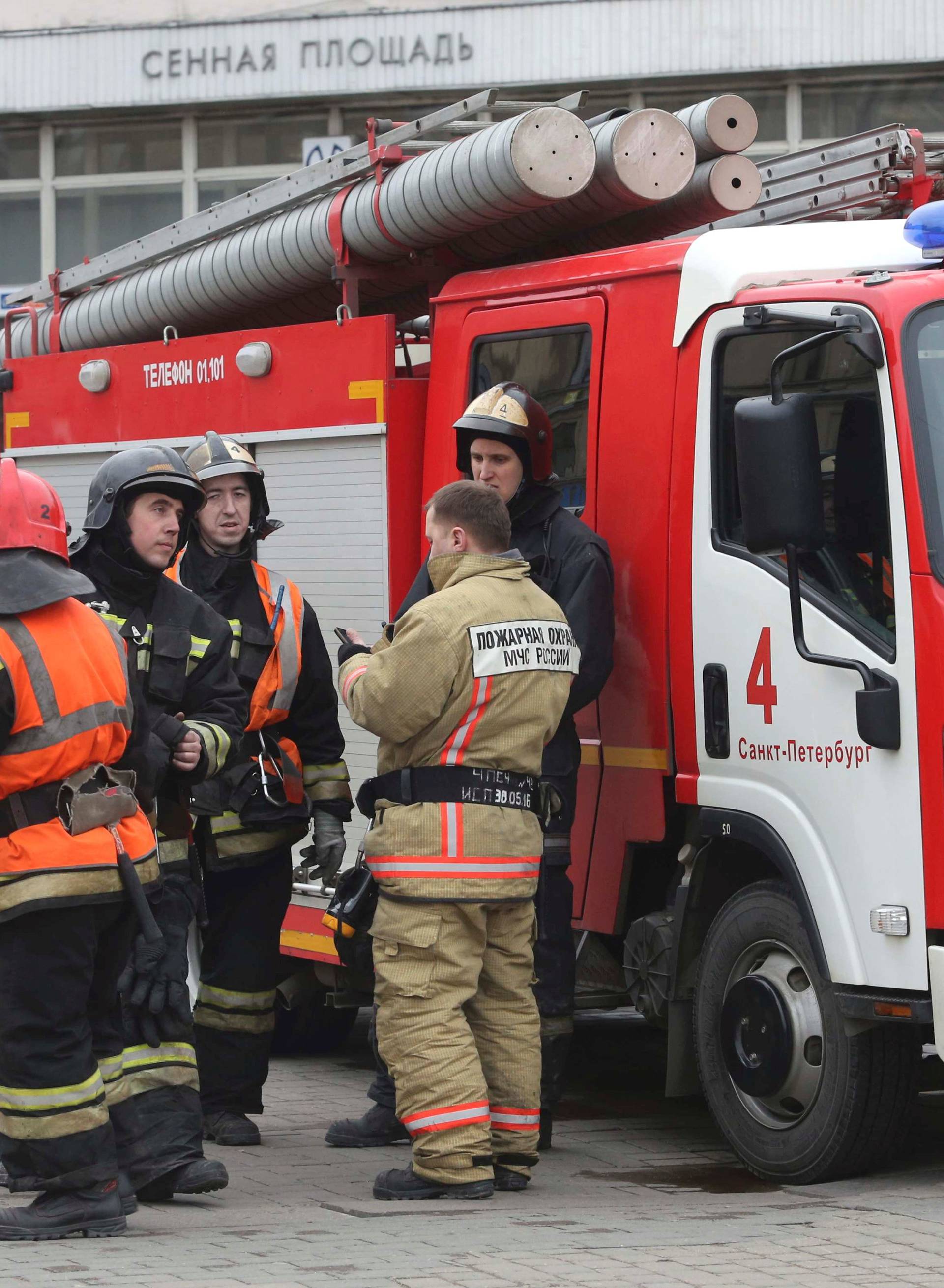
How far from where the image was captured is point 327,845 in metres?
6.35

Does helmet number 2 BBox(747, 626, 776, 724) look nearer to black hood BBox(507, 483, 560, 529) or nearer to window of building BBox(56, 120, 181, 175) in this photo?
black hood BBox(507, 483, 560, 529)

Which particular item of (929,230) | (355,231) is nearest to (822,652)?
(929,230)

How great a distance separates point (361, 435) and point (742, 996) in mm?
2417

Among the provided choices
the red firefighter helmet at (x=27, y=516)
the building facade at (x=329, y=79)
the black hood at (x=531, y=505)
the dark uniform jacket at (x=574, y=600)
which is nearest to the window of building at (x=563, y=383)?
the black hood at (x=531, y=505)

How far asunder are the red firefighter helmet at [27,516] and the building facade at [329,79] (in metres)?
14.6

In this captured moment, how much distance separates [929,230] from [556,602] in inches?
55.9

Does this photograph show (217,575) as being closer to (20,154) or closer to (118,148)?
(118,148)

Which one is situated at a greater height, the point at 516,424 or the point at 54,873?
the point at 516,424

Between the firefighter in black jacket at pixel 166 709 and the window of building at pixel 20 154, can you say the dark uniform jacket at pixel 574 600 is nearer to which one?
the firefighter in black jacket at pixel 166 709

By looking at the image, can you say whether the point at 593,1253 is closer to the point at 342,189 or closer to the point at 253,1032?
the point at 253,1032

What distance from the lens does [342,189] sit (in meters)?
7.34

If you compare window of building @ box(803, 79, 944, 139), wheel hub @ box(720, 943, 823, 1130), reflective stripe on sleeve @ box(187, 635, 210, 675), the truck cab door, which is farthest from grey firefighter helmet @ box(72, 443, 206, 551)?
window of building @ box(803, 79, 944, 139)

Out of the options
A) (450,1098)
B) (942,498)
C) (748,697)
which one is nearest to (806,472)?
(942,498)

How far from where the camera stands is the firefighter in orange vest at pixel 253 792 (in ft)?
20.4
